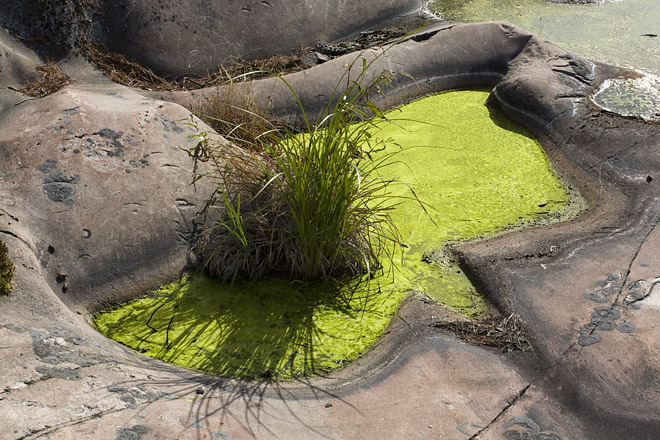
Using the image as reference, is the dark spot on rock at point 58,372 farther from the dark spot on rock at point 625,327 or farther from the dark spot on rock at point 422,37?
the dark spot on rock at point 422,37

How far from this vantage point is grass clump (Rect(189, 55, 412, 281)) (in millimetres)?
2840

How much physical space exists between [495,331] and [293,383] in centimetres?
84

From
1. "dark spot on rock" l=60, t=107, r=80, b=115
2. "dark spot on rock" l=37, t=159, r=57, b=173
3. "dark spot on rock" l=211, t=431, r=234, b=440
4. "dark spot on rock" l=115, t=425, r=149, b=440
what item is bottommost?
"dark spot on rock" l=211, t=431, r=234, b=440

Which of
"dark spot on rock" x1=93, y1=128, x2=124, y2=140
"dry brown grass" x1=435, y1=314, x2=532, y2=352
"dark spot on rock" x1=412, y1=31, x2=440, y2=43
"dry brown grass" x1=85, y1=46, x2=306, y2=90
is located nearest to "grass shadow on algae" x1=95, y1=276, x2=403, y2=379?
"dry brown grass" x1=435, y1=314, x2=532, y2=352

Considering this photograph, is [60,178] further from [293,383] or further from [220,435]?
[220,435]

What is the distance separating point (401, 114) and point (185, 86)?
5.06 feet

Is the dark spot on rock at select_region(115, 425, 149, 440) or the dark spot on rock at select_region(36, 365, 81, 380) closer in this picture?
the dark spot on rock at select_region(115, 425, 149, 440)

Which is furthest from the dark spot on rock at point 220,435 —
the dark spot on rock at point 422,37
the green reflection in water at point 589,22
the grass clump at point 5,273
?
the green reflection in water at point 589,22

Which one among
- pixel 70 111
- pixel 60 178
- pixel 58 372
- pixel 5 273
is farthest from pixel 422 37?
pixel 58 372

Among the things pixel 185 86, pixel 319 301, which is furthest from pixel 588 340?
pixel 185 86

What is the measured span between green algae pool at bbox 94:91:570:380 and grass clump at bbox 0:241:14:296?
1.52ft

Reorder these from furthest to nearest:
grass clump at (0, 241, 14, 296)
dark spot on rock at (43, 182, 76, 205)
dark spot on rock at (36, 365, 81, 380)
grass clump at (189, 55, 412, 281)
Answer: dark spot on rock at (43, 182, 76, 205) < grass clump at (189, 55, 412, 281) < grass clump at (0, 241, 14, 296) < dark spot on rock at (36, 365, 81, 380)

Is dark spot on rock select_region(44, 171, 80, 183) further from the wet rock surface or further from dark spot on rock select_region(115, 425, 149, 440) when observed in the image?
dark spot on rock select_region(115, 425, 149, 440)

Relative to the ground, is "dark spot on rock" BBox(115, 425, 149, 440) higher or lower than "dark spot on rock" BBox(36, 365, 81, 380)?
lower
